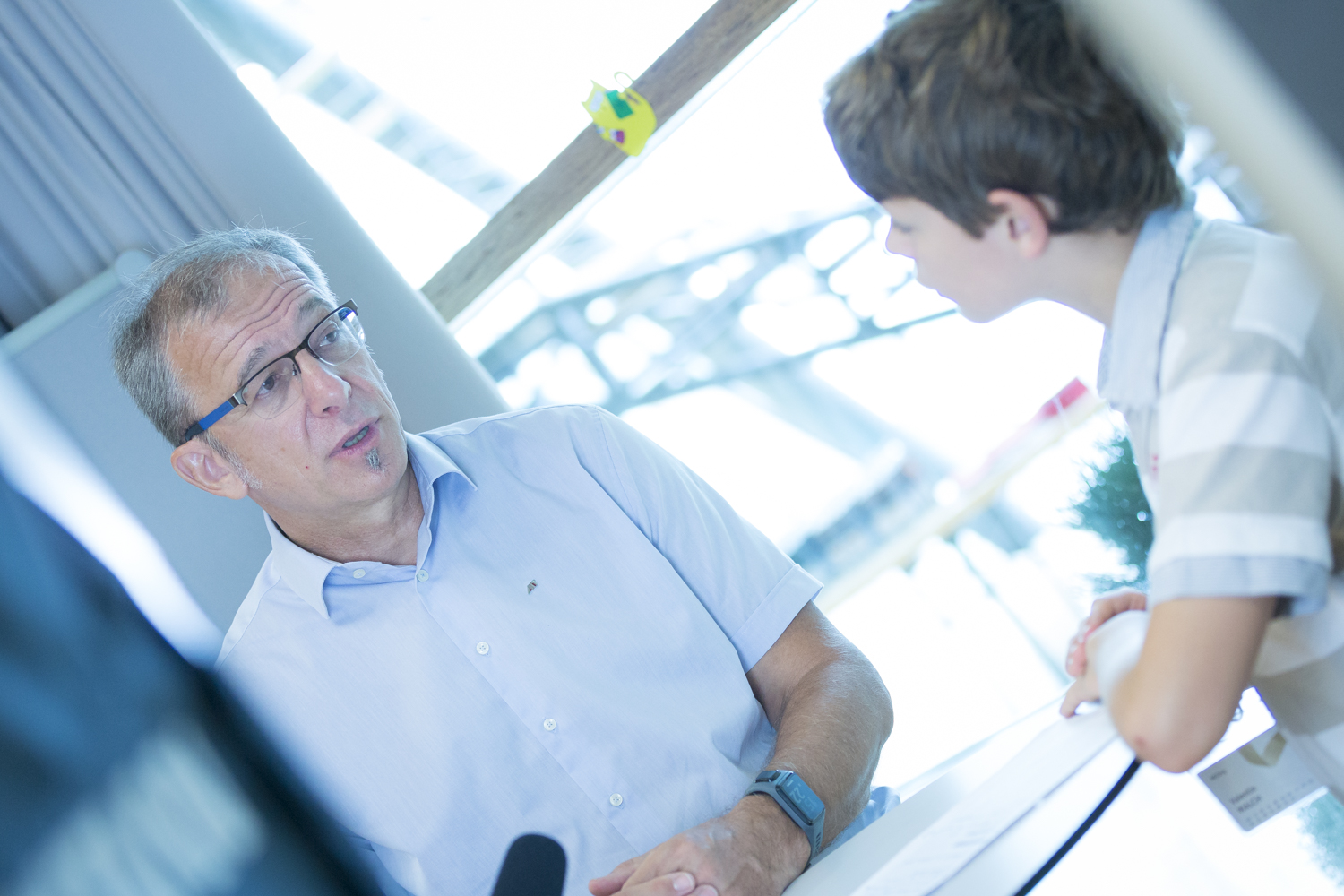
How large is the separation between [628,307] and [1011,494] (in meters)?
1.51

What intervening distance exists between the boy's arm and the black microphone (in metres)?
0.35

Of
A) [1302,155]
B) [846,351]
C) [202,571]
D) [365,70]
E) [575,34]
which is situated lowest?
[846,351]

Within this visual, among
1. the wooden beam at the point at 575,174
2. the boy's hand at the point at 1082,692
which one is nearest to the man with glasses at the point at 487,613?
the boy's hand at the point at 1082,692

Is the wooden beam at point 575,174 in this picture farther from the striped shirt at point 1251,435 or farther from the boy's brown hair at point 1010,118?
the striped shirt at point 1251,435

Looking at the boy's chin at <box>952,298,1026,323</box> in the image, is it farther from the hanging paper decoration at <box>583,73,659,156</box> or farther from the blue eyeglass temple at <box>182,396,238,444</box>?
the hanging paper decoration at <box>583,73,659,156</box>

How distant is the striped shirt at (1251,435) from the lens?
20.3 inches

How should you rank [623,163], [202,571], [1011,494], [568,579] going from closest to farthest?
[568,579]
[202,571]
[623,163]
[1011,494]

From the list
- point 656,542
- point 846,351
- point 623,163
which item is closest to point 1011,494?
point 846,351

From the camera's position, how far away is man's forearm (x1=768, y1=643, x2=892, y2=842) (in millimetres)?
1106

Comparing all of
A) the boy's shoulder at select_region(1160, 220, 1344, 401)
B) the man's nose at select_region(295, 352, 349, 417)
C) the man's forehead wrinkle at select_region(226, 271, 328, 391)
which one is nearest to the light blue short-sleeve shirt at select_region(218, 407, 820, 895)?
the man's nose at select_region(295, 352, 349, 417)

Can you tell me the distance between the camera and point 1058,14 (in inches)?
22.6

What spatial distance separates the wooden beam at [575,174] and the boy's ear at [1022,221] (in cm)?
164

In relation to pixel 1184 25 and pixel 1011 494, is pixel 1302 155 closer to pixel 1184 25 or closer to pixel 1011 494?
pixel 1184 25

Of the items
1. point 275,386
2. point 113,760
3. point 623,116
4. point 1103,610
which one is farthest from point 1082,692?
point 623,116
